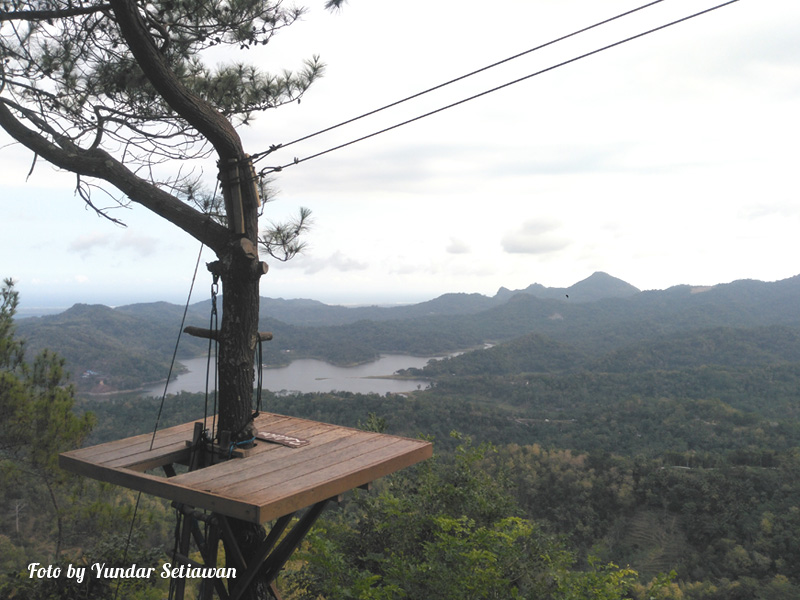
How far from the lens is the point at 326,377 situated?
151ft

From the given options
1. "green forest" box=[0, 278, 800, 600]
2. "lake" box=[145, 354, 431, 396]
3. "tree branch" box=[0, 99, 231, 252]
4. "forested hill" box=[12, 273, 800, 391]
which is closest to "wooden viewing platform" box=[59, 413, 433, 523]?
"green forest" box=[0, 278, 800, 600]

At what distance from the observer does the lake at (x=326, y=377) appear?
39588 mm

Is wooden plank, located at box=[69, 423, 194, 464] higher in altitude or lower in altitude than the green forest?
higher

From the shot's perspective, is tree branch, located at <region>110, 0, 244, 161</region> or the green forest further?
the green forest

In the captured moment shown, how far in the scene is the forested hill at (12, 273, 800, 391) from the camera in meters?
35.0

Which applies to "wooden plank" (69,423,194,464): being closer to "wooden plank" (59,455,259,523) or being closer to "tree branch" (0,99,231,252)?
"wooden plank" (59,455,259,523)

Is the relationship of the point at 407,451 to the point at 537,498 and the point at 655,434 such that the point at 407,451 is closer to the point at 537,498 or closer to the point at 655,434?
the point at 537,498

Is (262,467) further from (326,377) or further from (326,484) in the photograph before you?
(326,377)

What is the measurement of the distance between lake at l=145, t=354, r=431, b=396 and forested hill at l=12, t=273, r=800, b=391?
5.68 feet

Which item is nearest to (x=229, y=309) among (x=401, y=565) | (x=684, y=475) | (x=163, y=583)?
(x=401, y=565)

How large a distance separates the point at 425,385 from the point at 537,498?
2817 centimetres

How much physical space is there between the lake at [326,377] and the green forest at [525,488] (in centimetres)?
424

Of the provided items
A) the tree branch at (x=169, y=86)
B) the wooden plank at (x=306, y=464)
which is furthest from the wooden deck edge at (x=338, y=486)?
the tree branch at (x=169, y=86)

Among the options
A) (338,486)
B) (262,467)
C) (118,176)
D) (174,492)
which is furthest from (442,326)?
(174,492)
